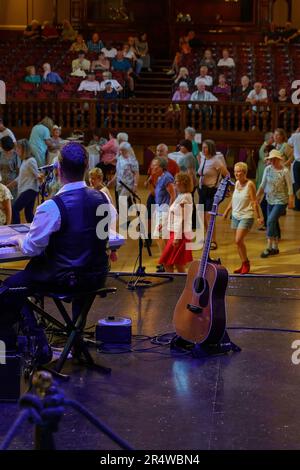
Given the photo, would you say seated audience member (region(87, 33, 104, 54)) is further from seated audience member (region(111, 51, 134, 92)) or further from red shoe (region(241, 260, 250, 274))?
red shoe (region(241, 260, 250, 274))

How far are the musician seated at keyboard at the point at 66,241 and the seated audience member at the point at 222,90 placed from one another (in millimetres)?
12223

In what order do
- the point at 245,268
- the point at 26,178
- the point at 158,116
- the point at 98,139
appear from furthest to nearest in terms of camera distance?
the point at 158,116, the point at 98,139, the point at 26,178, the point at 245,268

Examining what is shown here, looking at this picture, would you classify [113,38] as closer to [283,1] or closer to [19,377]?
[283,1]

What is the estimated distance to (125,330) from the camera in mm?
6562

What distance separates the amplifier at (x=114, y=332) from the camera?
6.55 metres

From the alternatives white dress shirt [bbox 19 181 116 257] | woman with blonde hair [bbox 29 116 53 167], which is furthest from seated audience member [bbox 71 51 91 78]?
white dress shirt [bbox 19 181 116 257]

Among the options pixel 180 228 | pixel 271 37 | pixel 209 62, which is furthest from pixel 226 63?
pixel 180 228

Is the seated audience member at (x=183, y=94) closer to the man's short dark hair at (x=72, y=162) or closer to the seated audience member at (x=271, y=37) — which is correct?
the seated audience member at (x=271, y=37)

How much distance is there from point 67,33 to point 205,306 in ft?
51.6

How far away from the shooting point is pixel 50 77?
60.3 feet

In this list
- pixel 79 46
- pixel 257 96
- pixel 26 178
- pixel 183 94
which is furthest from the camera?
pixel 79 46

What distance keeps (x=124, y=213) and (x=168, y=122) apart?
225 inches

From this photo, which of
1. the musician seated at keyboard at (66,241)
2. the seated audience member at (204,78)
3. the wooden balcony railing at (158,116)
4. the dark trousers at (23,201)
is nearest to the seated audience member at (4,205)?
the dark trousers at (23,201)

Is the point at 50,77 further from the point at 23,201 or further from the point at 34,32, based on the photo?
the point at 23,201
